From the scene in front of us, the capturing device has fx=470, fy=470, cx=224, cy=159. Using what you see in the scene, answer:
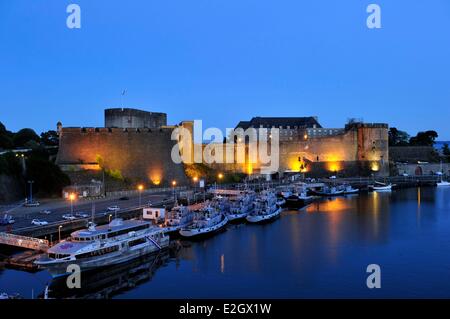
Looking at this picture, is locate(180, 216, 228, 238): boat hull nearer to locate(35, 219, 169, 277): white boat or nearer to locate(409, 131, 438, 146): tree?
locate(35, 219, 169, 277): white boat

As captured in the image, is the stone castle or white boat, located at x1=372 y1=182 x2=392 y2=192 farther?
white boat, located at x1=372 y1=182 x2=392 y2=192

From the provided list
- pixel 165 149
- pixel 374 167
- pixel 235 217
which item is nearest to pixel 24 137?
pixel 165 149

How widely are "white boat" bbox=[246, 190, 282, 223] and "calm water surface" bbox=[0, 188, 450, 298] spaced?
69cm

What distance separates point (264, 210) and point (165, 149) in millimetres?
9460

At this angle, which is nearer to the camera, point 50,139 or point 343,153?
point 50,139

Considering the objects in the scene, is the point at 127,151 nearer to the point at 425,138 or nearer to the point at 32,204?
the point at 32,204

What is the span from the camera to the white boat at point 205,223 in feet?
59.0

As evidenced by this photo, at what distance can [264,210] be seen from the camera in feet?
75.9

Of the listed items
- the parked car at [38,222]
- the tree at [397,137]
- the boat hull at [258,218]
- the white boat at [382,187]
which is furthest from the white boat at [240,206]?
the tree at [397,137]

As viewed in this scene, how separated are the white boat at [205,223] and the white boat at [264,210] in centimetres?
168

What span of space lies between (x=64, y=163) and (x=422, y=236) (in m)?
18.7

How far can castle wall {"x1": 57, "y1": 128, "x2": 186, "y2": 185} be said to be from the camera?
1097 inches

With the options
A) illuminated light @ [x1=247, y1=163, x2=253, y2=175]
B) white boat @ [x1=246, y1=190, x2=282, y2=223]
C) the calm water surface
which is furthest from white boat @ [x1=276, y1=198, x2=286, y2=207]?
illuminated light @ [x1=247, y1=163, x2=253, y2=175]
